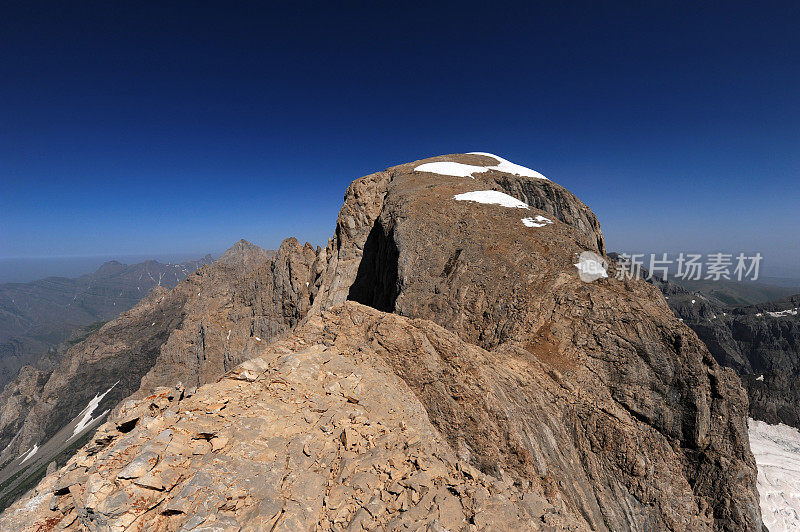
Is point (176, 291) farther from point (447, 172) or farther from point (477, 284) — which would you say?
point (477, 284)

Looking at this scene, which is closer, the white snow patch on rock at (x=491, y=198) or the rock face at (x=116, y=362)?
the white snow patch on rock at (x=491, y=198)

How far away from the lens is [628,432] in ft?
43.1

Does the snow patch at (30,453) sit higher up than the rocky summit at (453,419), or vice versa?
the rocky summit at (453,419)

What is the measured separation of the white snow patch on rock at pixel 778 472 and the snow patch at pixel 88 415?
202 metres

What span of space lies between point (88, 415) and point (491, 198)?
202 meters

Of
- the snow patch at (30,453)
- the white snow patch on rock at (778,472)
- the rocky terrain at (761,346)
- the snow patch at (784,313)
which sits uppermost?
the snow patch at (784,313)

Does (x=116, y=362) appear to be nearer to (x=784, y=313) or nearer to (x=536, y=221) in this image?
(x=536, y=221)

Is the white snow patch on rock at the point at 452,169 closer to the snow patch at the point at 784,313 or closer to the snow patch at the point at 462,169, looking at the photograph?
the snow patch at the point at 462,169

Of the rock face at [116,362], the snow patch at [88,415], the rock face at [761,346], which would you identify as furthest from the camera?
the snow patch at [88,415]

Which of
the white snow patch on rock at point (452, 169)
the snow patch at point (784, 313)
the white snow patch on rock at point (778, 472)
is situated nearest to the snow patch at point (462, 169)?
the white snow patch on rock at point (452, 169)

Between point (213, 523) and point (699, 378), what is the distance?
61.2ft

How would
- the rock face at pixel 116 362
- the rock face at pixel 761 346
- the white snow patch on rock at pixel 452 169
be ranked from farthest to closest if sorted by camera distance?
the rock face at pixel 116 362 < the rock face at pixel 761 346 < the white snow patch on rock at pixel 452 169

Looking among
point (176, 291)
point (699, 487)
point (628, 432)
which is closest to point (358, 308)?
point (628, 432)

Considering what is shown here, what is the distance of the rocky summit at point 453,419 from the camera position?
19.5ft
